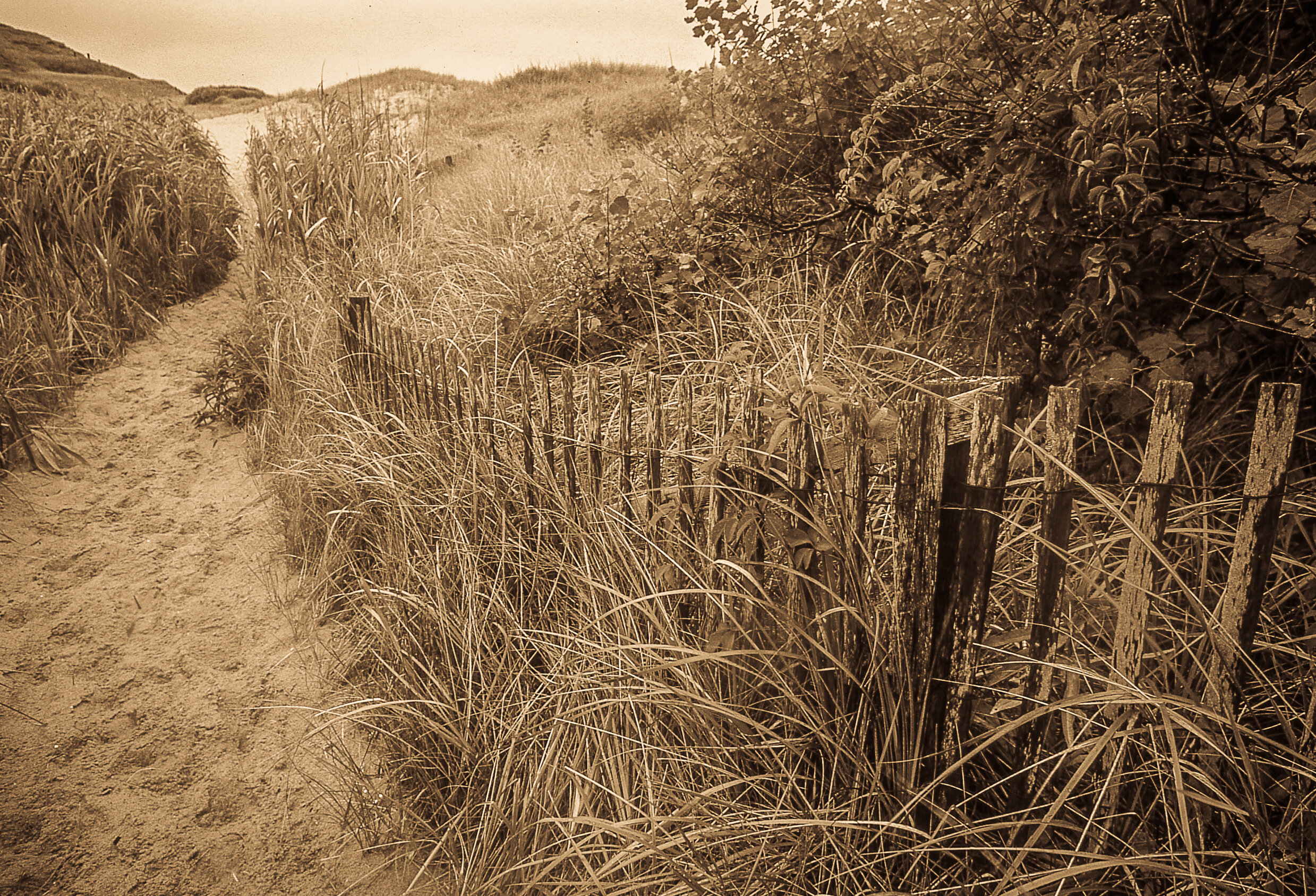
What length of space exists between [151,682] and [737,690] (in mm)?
2109

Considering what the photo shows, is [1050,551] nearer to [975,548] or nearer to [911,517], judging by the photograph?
[975,548]

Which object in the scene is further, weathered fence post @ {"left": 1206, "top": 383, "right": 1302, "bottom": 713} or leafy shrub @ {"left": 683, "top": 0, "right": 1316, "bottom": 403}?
leafy shrub @ {"left": 683, "top": 0, "right": 1316, "bottom": 403}

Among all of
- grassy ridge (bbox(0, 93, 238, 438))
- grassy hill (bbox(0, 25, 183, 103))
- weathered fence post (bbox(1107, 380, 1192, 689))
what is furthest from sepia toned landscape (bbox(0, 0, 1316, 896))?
grassy hill (bbox(0, 25, 183, 103))

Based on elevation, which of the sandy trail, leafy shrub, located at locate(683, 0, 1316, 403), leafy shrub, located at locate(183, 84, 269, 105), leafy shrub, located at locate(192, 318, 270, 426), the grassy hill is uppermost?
leafy shrub, located at locate(183, 84, 269, 105)

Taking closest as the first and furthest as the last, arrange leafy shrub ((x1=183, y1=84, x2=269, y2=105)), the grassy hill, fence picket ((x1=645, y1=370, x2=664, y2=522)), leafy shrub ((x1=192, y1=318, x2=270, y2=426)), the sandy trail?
fence picket ((x1=645, y1=370, x2=664, y2=522))
the sandy trail
leafy shrub ((x1=192, y1=318, x2=270, y2=426))
the grassy hill
leafy shrub ((x1=183, y1=84, x2=269, y2=105))

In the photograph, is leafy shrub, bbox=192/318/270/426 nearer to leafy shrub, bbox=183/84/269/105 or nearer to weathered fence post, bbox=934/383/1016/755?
Result: weathered fence post, bbox=934/383/1016/755

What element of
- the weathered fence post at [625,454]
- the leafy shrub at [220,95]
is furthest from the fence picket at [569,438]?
the leafy shrub at [220,95]

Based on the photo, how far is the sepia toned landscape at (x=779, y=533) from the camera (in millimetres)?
1270

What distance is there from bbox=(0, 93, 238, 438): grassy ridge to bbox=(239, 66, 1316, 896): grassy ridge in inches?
74.0

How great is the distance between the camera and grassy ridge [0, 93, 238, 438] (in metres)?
4.05

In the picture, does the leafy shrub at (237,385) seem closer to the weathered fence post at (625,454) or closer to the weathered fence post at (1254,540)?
the weathered fence post at (625,454)

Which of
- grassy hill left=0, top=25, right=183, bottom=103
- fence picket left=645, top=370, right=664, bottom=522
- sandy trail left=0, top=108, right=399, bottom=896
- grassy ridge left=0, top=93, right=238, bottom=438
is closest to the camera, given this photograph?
fence picket left=645, top=370, right=664, bottom=522

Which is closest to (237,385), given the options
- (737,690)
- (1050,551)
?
(737,690)

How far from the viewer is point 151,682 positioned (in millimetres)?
2465
